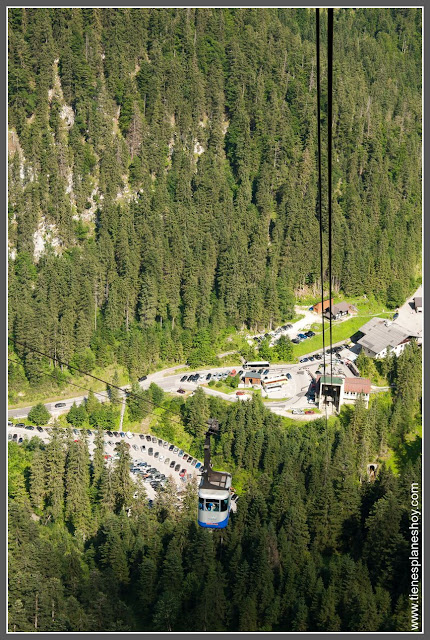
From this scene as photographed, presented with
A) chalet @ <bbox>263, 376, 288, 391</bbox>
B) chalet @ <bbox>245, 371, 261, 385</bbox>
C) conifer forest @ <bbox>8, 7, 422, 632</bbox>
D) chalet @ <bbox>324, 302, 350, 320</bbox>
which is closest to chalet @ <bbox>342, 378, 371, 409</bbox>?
A: conifer forest @ <bbox>8, 7, 422, 632</bbox>

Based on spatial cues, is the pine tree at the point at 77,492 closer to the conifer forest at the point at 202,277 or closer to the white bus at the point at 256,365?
the conifer forest at the point at 202,277

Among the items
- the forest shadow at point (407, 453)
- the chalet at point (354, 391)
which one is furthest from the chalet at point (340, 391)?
the forest shadow at point (407, 453)

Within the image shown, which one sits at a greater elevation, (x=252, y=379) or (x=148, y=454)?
(x=252, y=379)

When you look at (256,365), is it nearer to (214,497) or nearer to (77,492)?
(77,492)

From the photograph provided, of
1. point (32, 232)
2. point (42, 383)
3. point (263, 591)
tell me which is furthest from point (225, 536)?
point (32, 232)

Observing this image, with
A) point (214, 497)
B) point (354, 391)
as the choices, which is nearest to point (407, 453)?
point (354, 391)

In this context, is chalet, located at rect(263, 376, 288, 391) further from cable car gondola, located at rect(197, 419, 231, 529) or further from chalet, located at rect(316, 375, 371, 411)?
cable car gondola, located at rect(197, 419, 231, 529)

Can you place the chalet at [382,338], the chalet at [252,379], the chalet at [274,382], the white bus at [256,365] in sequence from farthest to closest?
the chalet at [382,338] < the white bus at [256,365] < the chalet at [252,379] < the chalet at [274,382]
